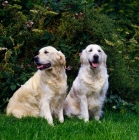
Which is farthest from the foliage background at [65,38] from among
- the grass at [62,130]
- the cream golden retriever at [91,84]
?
the grass at [62,130]

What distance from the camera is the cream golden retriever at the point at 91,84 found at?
672cm

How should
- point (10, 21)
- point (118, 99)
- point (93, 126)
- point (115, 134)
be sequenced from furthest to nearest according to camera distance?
point (10, 21), point (118, 99), point (93, 126), point (115, 134)

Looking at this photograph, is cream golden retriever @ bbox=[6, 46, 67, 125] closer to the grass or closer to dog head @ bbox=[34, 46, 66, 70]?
dog head @ bbox=[34, 46, 66, 70]

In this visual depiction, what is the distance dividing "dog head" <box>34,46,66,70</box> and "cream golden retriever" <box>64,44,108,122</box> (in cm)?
48

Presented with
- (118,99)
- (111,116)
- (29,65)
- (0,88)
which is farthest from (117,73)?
(0,88)

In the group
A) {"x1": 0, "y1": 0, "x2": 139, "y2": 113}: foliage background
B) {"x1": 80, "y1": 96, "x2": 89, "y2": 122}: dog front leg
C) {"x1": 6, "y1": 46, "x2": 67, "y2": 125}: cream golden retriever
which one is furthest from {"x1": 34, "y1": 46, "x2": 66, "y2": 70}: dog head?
{"x1": 0, "y1": 0, "x2": 139, "y2": 113}: foliage background

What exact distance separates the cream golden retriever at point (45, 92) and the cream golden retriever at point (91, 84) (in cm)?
35

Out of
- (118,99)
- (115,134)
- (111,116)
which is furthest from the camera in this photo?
(118,99)

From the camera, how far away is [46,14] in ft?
27.1

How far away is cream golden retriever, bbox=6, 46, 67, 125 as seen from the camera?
647 cm

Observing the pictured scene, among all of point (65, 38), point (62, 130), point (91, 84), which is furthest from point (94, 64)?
point (65, 38)

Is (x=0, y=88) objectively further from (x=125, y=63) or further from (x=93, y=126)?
(x=125, y=63)

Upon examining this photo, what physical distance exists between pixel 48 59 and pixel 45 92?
21.6 inches

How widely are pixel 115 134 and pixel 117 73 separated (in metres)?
2.80
